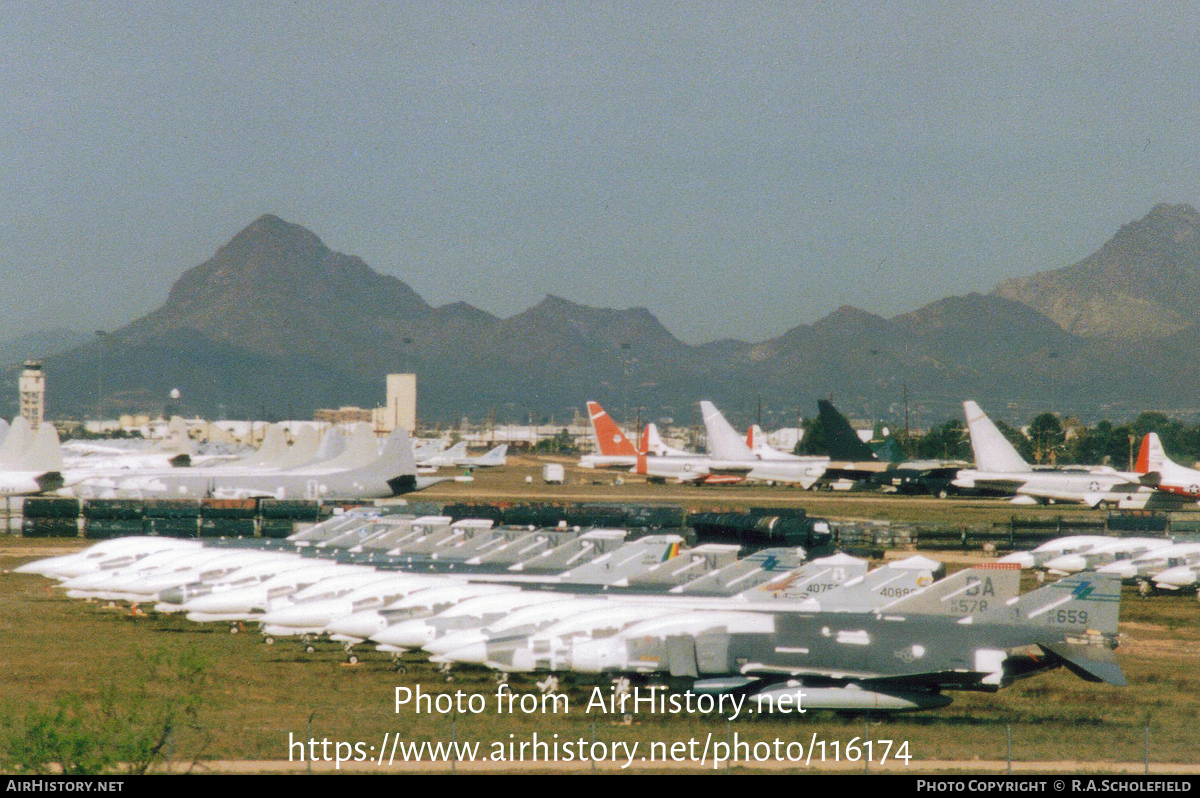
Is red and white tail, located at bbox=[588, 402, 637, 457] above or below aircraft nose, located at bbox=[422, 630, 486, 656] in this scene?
above

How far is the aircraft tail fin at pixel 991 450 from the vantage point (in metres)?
102

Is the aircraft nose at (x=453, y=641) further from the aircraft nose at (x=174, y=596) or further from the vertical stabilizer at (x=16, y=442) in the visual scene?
the vertical stabilizer at (x=16, y=442)

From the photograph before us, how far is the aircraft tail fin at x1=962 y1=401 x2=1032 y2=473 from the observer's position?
102 m

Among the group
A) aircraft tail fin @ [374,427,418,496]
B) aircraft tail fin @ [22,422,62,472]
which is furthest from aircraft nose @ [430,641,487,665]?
aircraft tail fin @ [22,422,62,472]

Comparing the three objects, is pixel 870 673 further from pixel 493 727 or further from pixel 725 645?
pixel 493 727

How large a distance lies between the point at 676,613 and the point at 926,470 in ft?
280

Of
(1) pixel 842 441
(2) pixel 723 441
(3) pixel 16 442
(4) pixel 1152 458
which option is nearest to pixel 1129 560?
(4) pixel 1152 458

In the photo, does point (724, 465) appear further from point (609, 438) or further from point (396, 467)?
point (396, 467)

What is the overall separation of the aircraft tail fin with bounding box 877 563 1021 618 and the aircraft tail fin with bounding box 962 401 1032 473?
Result: 7246cm

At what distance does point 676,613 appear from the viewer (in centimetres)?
3406

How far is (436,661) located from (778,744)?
36.1 ft

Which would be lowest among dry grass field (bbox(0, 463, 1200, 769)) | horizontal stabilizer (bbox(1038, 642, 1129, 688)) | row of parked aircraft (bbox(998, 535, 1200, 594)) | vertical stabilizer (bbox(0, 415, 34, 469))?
dry grass field (bbox(0, 463, 1200, 769))

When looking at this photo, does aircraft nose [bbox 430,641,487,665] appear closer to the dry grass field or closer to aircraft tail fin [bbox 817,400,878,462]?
the dry grass field

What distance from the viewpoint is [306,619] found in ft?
129
